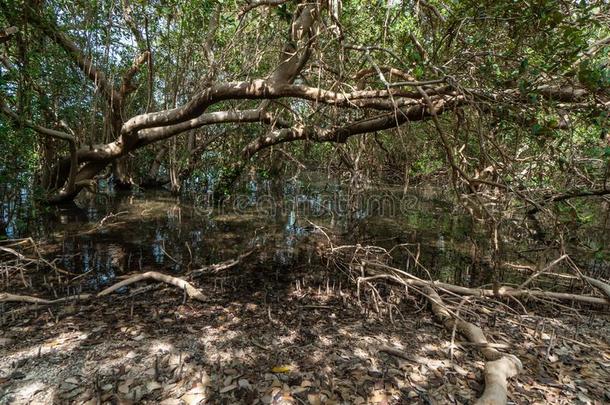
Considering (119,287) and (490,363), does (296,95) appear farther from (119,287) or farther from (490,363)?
(490,363)

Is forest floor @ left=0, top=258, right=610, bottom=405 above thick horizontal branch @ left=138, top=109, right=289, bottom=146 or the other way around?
the other way around

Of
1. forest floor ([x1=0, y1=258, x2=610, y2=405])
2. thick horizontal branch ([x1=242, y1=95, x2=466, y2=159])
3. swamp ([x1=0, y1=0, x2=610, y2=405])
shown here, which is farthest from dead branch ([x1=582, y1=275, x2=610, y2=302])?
thick horizontal branch ([x1=242, y1=95, x2=466, y2=159])

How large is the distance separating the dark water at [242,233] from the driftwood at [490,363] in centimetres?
68

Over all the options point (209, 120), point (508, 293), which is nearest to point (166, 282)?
point (209, 120)

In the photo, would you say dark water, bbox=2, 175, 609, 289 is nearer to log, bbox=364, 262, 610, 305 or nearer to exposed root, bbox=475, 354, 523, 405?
log, bbox=364, 262, 610, 305

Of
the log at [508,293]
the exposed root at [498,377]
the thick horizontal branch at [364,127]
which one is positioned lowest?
the exposed root at [498,377]

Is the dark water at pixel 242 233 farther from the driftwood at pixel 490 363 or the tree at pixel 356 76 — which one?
the tree at pixel 356 76

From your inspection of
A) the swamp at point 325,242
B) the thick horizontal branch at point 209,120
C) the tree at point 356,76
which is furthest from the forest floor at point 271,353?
the thick horizontal branch at point 209,120

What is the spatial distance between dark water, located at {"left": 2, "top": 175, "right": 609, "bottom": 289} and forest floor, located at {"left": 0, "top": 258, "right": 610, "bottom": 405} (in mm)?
916

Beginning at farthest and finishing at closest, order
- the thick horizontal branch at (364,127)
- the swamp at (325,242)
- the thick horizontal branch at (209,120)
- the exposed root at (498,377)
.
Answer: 1. the thick horizontal branch at (209,120)
2. the thick horizontal branch at (364,127)
3. the swamp at (325,242)
4. the exposed root at (498,377)

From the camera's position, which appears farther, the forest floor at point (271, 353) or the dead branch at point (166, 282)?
the dead branch at point (166, 282)

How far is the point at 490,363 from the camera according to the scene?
276cm

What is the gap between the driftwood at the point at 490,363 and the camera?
233cm

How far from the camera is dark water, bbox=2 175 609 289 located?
17.8 ft
